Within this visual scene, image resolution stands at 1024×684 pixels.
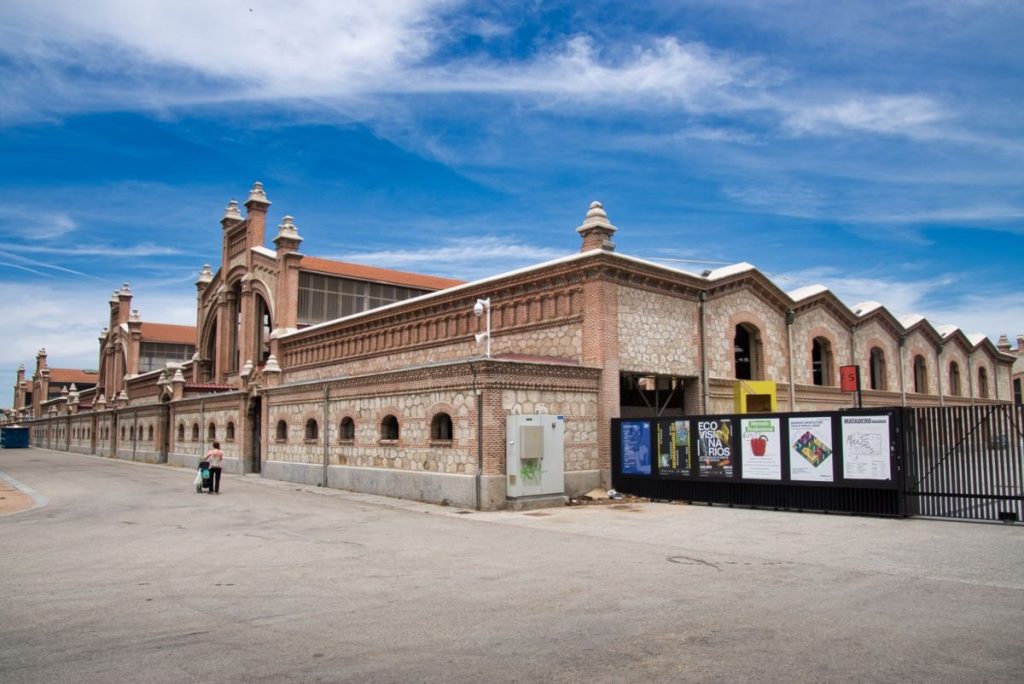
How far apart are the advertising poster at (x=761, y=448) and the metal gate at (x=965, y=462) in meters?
2.82

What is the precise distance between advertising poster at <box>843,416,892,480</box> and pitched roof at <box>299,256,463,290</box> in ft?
97.8

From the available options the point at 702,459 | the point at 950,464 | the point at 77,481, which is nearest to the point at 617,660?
the point at 950,464

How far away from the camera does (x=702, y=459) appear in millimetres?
19297

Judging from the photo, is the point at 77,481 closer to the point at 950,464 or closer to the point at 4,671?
the point at 4,671

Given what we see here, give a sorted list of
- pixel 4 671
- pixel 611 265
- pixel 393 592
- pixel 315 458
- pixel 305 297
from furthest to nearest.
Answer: pixel 305 297
pixel 315 458
pixel 611 265
pixel 393 592
pixel 4 671

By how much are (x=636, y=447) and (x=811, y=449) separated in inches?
193

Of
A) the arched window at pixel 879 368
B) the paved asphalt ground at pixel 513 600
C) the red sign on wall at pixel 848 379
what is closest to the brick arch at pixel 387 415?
the paved asphalt ground at pixel 513 600

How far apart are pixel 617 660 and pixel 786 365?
2448 centimetres

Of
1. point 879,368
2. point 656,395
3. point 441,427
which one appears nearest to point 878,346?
point 879,368

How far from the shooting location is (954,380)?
41.1 metres

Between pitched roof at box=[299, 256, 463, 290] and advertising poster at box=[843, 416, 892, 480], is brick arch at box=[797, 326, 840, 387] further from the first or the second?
pitched roof at box=[299, 256, 463, 290]

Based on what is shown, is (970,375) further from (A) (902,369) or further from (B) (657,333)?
(B) (657,333)

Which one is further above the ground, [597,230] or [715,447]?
[597,230]

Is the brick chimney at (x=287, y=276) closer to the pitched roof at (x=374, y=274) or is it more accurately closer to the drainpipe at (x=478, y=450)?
the pitched roof at (x=374, y=274)
